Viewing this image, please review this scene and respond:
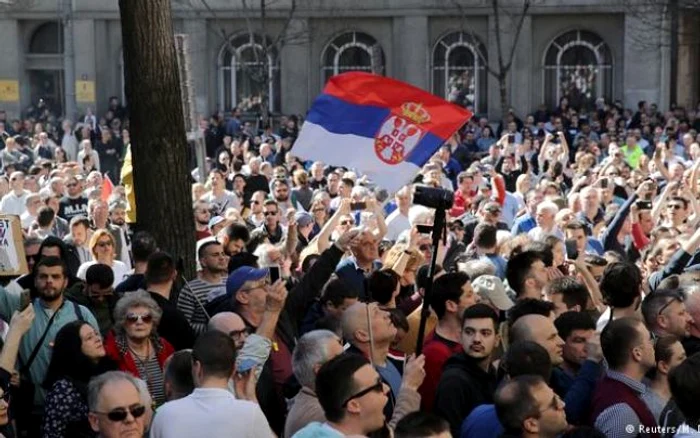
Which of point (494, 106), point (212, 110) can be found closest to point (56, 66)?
point (212, 110)

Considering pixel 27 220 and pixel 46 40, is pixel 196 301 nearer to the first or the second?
pixel 27 220

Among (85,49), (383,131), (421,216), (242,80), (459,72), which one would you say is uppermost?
(85,49)

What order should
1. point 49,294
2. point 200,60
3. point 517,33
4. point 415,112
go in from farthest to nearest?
point 200,60, point 517,33, point 415,112, point 49,294

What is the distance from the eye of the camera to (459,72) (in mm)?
48094

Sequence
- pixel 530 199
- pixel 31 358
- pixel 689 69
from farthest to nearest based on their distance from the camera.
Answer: pixel 689 69 → pixel 530 199 → pixel 31 358

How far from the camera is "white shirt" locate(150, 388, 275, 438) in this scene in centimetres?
711

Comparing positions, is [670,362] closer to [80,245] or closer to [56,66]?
[80,245]

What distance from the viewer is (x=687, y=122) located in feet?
123

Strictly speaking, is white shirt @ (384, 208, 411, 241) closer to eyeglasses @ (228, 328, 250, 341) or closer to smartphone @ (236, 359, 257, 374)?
eyeglasses @ (228, 328, 250, 341)

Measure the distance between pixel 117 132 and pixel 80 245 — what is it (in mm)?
25965

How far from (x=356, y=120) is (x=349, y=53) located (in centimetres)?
3653

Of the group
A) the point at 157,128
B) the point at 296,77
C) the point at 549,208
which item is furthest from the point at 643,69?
the point at 157,128

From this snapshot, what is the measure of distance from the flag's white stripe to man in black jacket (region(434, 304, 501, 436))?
11.7 ft

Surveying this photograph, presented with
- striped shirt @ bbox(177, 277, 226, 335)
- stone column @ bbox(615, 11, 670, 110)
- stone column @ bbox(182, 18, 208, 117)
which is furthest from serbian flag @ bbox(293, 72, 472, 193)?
stone column @ bbox(182, 18, 208, 117)
